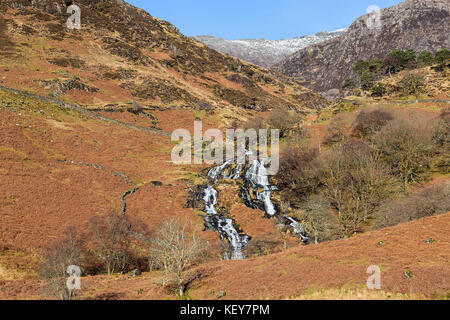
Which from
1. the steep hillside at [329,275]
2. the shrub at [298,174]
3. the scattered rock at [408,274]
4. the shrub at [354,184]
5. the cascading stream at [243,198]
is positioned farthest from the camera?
the shrub at [298,174]

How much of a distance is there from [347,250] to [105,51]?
139 meters

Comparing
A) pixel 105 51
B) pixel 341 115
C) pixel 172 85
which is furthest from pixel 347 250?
pixel 105 51

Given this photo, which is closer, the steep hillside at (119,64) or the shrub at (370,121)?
the shrub at (370,121)

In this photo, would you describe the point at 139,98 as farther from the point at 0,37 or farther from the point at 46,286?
the point at 46,286

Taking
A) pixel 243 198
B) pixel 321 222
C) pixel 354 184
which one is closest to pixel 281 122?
pixel 243 198

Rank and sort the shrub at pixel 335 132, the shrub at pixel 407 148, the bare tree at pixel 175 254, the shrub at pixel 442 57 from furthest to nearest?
the shrub at pixel 442 57 → the shrub at pixel 335 132 → the shrub at pixel 407 148 → the bare tree at pixel 175 254

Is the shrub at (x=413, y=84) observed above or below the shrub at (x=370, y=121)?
above

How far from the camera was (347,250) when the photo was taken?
26.3 m

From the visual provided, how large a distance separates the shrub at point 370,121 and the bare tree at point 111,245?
189 ft

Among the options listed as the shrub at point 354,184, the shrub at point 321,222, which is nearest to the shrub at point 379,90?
the shrub at point 354,184

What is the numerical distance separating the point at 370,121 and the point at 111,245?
6354 centimetres

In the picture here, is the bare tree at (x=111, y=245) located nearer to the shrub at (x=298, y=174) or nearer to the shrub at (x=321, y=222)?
the shrub at (x=321, y=222)

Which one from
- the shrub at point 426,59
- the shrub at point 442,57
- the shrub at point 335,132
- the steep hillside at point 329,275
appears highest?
the shrub at point 426,59

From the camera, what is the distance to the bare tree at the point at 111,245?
35312 millimetres
